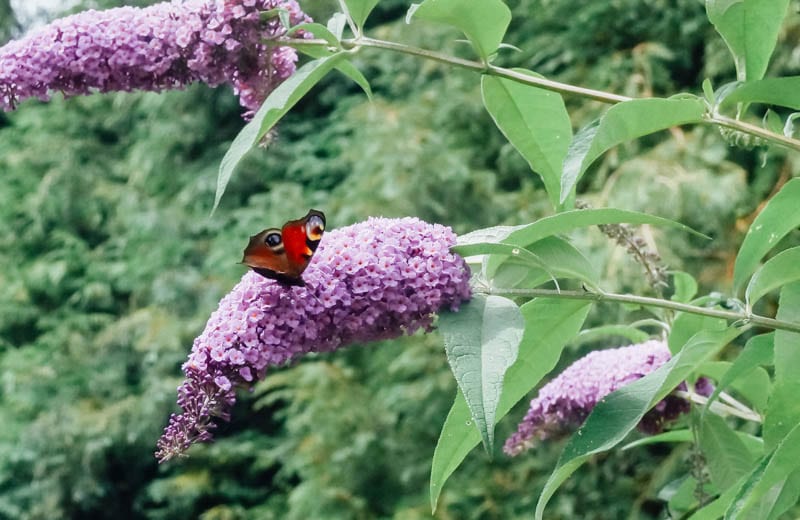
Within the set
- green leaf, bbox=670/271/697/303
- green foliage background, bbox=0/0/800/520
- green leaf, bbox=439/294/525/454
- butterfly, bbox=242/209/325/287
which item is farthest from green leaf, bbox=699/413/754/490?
green foliage background, bbox=0/0/800/520

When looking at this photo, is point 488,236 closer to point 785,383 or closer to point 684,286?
point 785,383

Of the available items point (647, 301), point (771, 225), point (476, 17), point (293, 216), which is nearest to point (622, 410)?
point (647, 301)

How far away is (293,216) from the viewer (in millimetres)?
4215

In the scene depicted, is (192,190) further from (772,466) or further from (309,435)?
(772,466)

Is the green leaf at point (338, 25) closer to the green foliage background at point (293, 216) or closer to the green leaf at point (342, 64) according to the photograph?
the green leaf at point (342, 64)

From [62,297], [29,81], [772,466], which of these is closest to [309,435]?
[62,297]

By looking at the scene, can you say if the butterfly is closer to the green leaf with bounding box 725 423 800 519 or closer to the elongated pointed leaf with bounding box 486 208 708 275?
the elongated pointed leaf with bounding box 486 208 708 275

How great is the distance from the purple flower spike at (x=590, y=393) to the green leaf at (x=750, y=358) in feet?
0.59

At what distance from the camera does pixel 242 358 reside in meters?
0.72

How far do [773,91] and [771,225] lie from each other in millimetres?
116

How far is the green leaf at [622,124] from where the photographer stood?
746 millimetres

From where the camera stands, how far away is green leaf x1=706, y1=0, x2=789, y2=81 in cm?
83

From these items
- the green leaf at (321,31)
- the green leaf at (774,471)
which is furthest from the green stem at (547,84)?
the green leaf at (774,471)

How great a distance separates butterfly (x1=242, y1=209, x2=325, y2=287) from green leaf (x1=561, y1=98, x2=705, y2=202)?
0.19 meters
